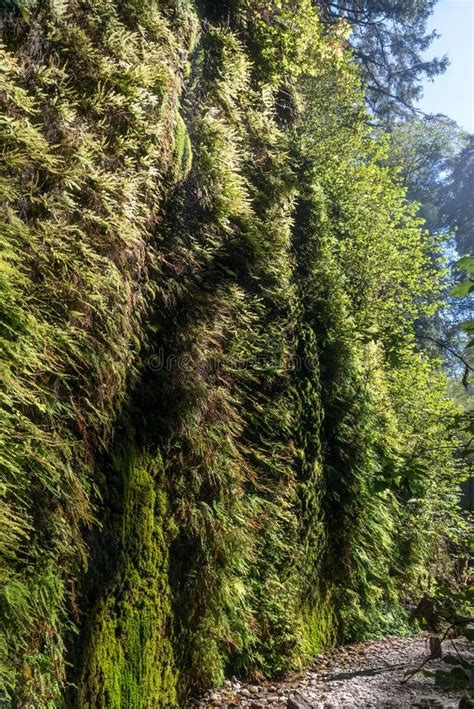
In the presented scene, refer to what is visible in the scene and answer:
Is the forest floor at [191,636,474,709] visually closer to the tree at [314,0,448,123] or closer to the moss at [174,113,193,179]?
the moss at [174,113,193,179]

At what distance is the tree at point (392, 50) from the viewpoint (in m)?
13.4

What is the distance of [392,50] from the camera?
14914 millimetres

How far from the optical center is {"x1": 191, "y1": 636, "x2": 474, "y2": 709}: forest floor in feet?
10.6

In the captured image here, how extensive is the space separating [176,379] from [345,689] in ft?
8.04

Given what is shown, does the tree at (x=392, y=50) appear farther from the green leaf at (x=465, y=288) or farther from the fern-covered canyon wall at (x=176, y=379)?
the green leaf at (x=465, y=288)

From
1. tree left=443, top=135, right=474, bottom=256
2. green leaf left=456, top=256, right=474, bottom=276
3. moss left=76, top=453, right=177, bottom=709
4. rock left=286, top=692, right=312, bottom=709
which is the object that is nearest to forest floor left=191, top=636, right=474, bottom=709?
rock left=286, top=692, right=312, bottom=709

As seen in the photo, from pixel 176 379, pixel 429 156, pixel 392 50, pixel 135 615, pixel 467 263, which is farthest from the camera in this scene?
pixel 429 156

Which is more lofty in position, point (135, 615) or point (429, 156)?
point (429, 156)

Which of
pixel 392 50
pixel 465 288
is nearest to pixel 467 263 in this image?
pixel 465 288

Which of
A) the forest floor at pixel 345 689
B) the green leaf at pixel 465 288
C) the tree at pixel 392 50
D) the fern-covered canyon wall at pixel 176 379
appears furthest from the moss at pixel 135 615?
the tree at pixel 392 50

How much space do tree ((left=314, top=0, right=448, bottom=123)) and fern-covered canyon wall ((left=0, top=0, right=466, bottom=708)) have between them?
8.70 metres

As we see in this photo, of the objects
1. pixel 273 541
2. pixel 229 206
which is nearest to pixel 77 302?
pixel 229 206

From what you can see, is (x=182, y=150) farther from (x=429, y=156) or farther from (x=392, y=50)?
(x=429, y=156)

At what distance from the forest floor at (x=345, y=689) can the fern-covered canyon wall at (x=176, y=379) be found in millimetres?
138
